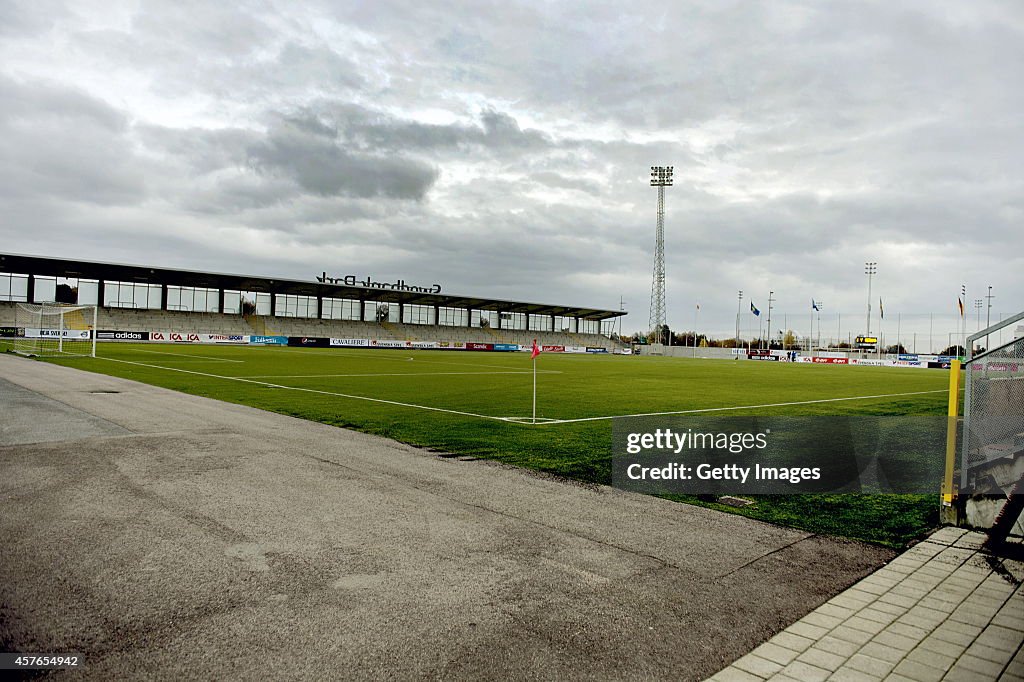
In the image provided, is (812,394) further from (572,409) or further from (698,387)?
(572,409)

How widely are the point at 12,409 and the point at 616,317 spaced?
11265 cm

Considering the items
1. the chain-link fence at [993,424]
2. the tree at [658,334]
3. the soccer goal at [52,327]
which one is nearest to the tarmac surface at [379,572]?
the chain-link fence at [993,424]

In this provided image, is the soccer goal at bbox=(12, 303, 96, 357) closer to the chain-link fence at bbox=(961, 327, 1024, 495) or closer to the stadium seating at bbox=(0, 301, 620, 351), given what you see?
the stadium seating at bbox=(0, 301, 620, 351)

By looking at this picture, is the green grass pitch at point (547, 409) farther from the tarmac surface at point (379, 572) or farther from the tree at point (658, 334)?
the tree at point (658, 334)

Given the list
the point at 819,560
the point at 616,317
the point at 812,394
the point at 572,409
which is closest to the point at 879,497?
the point at 819,560

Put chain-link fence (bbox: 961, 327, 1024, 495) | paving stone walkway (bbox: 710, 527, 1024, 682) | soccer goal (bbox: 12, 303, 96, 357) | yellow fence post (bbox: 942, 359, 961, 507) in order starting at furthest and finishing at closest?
soccer goal (bbox: 12, 303, 96, 357) → yellow fence post (bbox: 942, 359, 961, 507) → chain-link fence (bbox: 961, 327, 1024, 495) → paving stone walkway (bbox: 710, 527, 1024, 682)

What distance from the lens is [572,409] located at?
16.2 metres

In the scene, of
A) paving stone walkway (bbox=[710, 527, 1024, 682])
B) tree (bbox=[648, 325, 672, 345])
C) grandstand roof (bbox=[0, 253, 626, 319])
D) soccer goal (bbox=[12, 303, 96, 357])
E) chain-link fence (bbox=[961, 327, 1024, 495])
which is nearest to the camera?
paving stone walkway (bbox=[710, 527, 1024, 682])

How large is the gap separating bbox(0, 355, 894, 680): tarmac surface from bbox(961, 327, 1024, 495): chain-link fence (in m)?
1.91

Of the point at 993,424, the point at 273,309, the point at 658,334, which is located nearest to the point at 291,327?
the point at 273,309

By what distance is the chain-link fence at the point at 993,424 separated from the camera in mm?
6277

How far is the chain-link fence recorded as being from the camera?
6.28 meters

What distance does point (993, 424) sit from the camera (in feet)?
21.3

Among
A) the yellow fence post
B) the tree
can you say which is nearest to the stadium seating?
the tree
